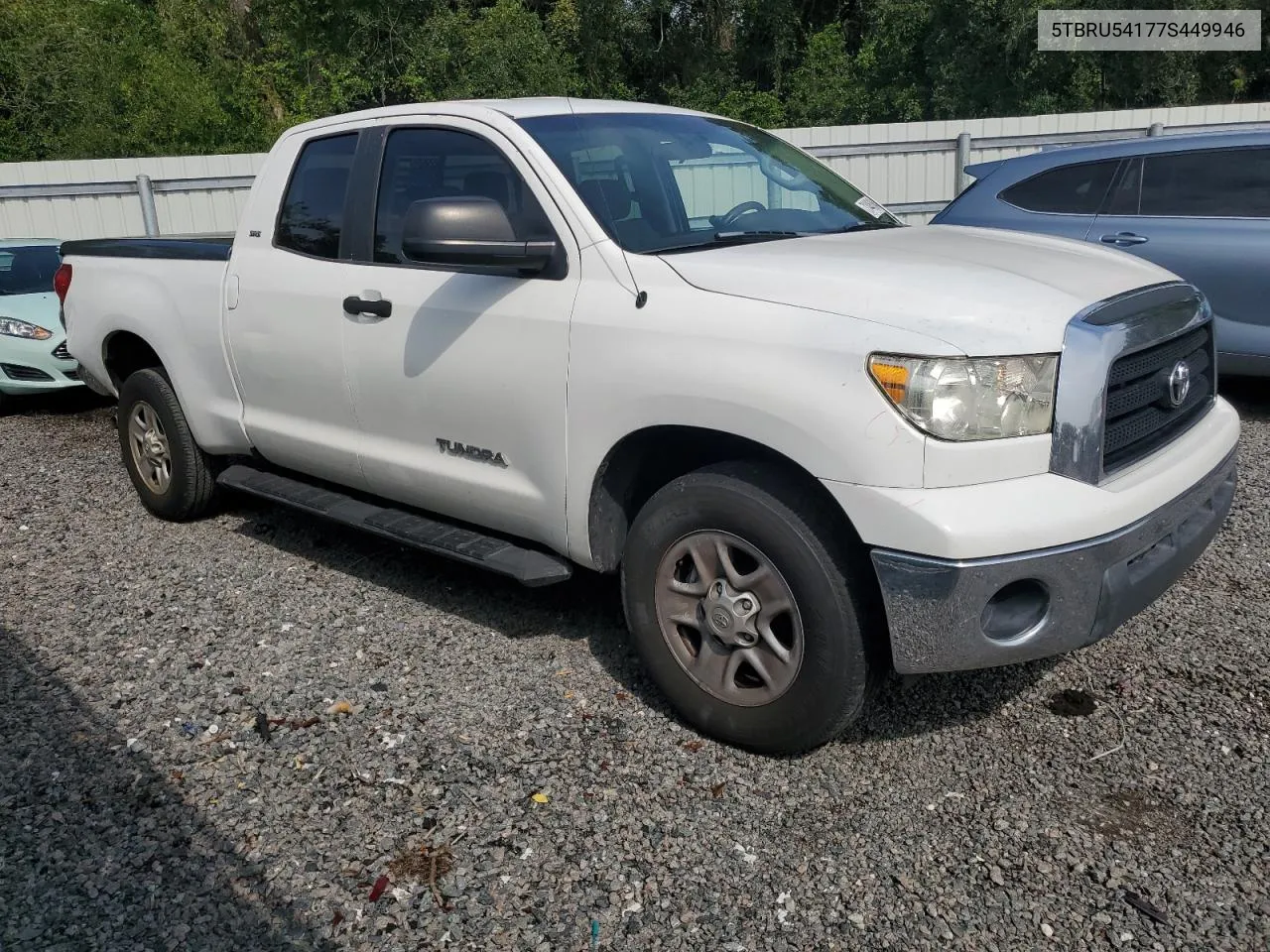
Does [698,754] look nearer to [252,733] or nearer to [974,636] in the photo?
[974,636]

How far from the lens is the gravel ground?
9.11 ft

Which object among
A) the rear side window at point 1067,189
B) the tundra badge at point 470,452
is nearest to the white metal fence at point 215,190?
the rear side window at point 1067,189

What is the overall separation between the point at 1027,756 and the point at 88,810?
8.96 ft

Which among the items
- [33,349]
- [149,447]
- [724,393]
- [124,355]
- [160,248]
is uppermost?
[160,248]

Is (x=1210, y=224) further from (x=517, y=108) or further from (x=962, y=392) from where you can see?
(x=962, y=392)

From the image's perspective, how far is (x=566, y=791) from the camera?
333 cm

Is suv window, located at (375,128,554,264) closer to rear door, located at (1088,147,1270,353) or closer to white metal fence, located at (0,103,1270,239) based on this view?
rear door, located at (1088,147,1270,353)

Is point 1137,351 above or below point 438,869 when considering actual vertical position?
above

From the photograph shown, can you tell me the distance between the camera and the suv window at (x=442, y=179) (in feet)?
12.6

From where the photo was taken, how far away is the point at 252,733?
374cm

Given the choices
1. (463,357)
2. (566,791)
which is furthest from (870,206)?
(566,791)

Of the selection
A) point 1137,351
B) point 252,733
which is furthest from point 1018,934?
point 252,733

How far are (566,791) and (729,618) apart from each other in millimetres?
685

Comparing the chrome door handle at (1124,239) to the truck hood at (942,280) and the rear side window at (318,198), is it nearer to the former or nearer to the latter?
the truck hood at (942,280)
